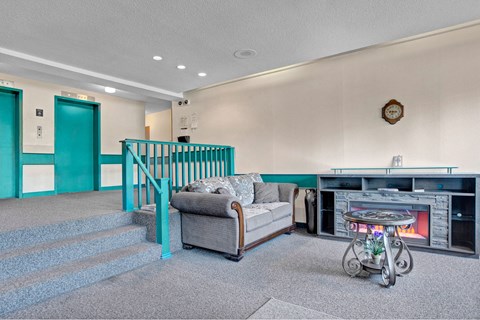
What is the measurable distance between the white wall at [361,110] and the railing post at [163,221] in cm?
231

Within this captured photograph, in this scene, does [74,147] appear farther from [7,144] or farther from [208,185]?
[208,185]

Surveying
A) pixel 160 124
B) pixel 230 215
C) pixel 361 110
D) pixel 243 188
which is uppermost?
pixel 160 124

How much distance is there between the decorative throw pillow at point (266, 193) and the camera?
4.17 m

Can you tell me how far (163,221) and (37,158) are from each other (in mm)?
3415

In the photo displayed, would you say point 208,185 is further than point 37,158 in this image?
No

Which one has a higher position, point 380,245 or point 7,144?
point 7,144

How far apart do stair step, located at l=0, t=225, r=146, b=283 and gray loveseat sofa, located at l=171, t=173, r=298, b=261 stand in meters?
0.59

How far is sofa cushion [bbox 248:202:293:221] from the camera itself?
370 centimetres

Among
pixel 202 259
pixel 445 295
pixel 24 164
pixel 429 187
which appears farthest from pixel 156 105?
pixel 445 295

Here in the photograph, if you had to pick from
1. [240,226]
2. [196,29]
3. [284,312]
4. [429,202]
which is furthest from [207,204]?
[429,202]

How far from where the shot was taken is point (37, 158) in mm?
4965

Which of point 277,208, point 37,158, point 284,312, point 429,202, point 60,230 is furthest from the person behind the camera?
point 37,158

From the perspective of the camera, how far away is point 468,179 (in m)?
3.26

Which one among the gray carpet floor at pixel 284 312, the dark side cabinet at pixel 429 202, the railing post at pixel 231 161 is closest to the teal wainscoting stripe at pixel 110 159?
the railing post at pixel 231 161
